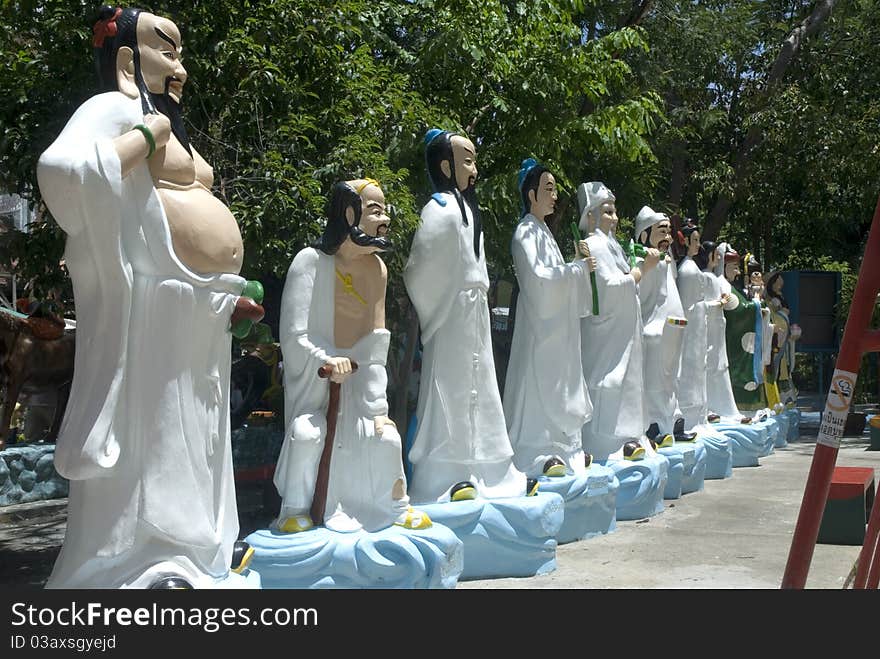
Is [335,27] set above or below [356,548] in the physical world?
above

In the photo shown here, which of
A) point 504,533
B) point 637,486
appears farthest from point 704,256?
point 504,533

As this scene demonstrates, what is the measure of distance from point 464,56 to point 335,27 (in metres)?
1.83

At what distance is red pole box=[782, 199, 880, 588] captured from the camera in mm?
2611

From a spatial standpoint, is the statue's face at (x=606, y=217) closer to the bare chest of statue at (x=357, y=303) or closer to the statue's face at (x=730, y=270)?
the bare chest of statue at (x=357, y=303)

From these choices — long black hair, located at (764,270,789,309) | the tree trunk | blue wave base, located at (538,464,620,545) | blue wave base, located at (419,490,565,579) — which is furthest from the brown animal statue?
the tree trunk

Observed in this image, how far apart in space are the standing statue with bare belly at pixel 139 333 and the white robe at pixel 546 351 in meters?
3.19

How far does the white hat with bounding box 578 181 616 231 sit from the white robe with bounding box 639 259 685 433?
1.34 m

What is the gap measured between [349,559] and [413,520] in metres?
0.48

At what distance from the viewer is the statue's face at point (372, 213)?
532 cm

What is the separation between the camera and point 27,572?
6.36 metres

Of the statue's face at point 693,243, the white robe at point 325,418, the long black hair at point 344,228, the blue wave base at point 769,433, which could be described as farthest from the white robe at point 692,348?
the long black hair at point 344,228

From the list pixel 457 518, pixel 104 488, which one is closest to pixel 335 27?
pixel 457 518

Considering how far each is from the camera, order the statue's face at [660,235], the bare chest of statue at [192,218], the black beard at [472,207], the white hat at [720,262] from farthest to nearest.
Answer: the white hat at [720,262]
the statue's face at [660,235]
the black beard at [472,207]
the bare chest of statue at [192,218]
